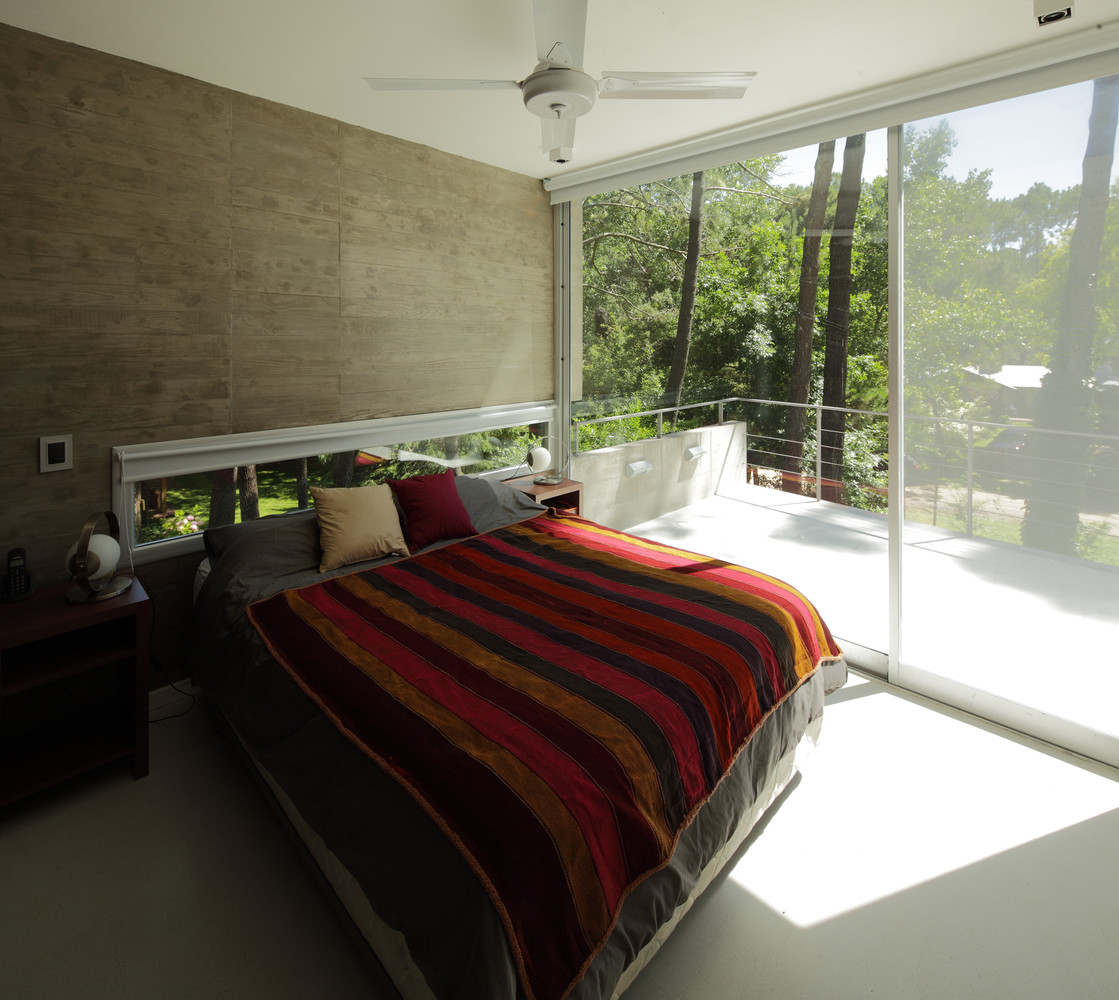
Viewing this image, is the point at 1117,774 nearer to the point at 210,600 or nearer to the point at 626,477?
the point at 626,477

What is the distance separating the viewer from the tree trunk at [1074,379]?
2.32 m

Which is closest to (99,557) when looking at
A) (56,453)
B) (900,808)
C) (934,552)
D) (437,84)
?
(56,453)

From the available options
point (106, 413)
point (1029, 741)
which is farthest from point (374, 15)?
point (1029, 741)

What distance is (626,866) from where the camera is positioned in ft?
4.68

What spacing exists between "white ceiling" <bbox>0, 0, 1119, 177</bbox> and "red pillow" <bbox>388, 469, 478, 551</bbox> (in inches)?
68.5

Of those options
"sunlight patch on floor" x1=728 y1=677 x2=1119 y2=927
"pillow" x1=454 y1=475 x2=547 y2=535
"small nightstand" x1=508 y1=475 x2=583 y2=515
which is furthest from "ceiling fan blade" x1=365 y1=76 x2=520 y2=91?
"sunlight patch on floor" x1=728 y1=677 x2=1119 y2=927

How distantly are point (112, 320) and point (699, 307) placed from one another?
282cm

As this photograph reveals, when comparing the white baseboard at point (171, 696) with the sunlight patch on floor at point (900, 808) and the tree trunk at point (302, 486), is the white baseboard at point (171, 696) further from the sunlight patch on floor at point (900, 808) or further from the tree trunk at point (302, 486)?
the sunlight patch on floor at point (900, 808)

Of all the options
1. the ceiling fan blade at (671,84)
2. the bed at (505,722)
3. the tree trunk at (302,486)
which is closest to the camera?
the bed at (505,722)

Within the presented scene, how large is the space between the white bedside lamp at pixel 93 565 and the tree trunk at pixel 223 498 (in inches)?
24.0

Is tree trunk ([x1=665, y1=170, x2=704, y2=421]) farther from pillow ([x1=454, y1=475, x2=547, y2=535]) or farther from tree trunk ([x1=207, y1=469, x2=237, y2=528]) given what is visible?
tree trunk ([x1=207, y1=469, x2=237, y2=528])

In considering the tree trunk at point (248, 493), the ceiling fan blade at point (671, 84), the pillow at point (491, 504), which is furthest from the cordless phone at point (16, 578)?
the ceiling fan blade at point (671, 84)

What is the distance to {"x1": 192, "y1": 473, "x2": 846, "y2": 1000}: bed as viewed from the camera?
1300 mm

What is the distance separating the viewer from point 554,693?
1.78m
